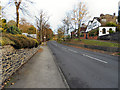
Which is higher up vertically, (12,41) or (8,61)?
(12,41)

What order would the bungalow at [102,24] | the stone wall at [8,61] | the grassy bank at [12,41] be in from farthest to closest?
the bungalow at [102,24], the grassy bank at [12,41], the stone wall at [8,61]

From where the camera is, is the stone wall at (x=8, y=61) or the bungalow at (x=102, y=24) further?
the bungalow at (x=102, y=24)

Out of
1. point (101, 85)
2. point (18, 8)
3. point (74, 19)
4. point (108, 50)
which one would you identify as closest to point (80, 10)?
point (74, 19)

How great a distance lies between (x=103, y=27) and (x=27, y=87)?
120 ft

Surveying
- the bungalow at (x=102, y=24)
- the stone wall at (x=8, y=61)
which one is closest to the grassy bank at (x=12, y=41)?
the stone wall at (x=8, y=61)

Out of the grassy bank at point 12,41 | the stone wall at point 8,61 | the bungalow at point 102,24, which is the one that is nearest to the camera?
the stone wall at point 8,61

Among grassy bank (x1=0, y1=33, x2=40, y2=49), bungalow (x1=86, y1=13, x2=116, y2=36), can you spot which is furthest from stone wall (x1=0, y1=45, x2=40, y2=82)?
bungalow (x1=86, y1=13, x2=116, y2=36)

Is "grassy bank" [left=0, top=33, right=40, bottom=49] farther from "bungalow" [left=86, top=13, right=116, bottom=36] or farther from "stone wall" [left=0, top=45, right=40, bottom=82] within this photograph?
"bungalow" [left=86, top=13, right=116, bottom=36]

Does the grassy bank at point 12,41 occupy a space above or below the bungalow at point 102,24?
below

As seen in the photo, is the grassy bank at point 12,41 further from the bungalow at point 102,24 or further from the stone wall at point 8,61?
the bungalow at point 102,24

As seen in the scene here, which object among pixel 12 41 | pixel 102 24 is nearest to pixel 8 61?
pixel 12 41

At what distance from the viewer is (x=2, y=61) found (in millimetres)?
3439

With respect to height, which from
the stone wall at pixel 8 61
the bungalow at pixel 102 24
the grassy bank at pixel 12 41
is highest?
the bungalow at pixel 102 24

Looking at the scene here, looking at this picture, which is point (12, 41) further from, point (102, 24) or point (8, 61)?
point (102, 24)
